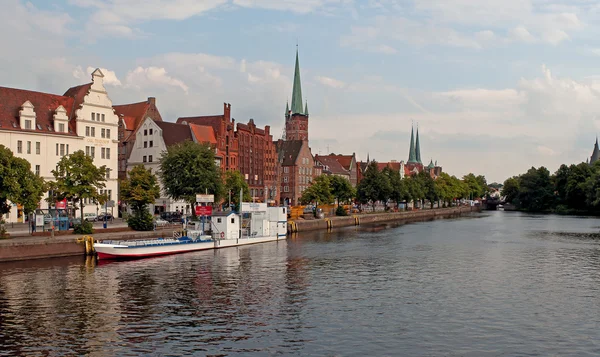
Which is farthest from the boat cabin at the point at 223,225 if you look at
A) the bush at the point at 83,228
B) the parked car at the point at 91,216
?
the parked car at the point at 91,216

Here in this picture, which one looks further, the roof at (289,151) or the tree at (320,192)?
the roof at (289,151)

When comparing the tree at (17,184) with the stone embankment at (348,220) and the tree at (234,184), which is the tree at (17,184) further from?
the stone embankment at (348,220)

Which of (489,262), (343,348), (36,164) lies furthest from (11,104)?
(343,348)

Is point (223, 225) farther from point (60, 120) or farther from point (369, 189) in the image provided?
point (369, 189)

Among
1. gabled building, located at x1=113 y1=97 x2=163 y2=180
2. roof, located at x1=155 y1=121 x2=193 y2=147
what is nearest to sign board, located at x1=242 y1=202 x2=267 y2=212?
roof, located at x1=155 y1=121 x2=193 y2=147

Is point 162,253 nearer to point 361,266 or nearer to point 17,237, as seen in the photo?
point 17,237

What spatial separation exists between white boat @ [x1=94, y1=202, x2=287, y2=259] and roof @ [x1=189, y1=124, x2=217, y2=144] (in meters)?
29.8

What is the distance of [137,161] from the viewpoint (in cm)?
12256

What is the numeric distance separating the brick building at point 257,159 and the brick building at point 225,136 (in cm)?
372

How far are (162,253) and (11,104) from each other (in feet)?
120

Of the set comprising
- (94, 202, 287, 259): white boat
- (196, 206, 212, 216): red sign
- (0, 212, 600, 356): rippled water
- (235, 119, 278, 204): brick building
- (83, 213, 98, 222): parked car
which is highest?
(235, 119, 278, 204): brick building

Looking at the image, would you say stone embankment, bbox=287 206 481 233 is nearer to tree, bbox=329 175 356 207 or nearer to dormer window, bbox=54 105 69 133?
tree, bbox=329 175 356 207

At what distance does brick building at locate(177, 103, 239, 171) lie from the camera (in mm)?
133250

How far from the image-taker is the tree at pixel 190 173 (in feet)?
296
